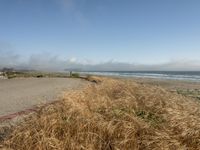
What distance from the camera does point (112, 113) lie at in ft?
22.3

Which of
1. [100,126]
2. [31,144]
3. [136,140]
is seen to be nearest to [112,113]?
[100,126]

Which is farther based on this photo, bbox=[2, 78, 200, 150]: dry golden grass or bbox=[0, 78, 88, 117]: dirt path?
bbox=[0, 78, 88, 117]: dirt path

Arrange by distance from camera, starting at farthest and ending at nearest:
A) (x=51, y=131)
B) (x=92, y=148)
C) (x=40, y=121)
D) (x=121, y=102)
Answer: (x=121, y=102) → (x=40, y=121) → (x=51, y=131) → (x=92, y=148)

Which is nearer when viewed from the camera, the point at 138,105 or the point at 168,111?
the point at 168,111

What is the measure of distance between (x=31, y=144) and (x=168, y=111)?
3.30 meters

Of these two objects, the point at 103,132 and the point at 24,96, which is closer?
the point at 103,132

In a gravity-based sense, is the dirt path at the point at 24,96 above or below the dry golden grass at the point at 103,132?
below

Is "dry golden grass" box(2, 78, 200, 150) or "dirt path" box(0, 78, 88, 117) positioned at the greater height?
"dry golden grass" box(2, 78, 200, 150)

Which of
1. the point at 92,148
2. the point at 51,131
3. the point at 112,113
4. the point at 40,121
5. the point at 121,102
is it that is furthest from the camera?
the point at 121,102

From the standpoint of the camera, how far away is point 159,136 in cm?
530

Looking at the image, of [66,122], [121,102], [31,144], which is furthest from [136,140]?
[121,102]

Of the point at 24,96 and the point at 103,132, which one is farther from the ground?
the point at 103,132

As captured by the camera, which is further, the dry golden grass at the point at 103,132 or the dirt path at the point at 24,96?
the dirt path at the point at 24,96

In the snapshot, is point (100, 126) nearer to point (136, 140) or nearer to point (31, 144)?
point (136, 140)
